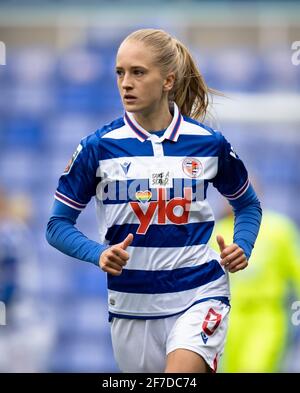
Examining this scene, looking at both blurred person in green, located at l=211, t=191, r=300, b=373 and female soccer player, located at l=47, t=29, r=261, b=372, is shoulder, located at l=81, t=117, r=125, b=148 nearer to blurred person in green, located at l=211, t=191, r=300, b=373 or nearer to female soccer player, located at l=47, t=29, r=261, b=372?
female soccer player, located at l=47, t=29, r=261, b=372

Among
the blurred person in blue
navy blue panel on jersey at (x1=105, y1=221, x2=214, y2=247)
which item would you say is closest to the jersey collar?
navy blue panel on jersey at (x1=105, y1=221, x2=214, y2=247)

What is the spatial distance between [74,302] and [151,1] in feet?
19.0

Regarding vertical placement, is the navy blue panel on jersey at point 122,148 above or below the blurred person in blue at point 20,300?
above

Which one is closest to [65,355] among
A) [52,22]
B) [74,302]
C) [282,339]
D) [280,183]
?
[74,302]

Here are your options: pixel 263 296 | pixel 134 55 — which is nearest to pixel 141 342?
pixel 134 55

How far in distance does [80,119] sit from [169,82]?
28.4 ft

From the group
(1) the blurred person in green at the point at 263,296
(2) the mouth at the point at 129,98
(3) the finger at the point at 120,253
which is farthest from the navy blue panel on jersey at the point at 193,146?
(1) the blurred person in green at the point at 263,296

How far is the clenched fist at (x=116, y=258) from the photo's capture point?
14.8 feet

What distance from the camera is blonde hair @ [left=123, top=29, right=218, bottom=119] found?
4945mm

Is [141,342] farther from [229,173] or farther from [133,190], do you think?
[229,173]

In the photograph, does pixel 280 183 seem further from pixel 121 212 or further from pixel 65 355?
pixel 121 212

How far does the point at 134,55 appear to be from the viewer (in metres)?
4.87

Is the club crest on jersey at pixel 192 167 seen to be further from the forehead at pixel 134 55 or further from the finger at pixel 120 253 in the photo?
the finger at pixel 120 253

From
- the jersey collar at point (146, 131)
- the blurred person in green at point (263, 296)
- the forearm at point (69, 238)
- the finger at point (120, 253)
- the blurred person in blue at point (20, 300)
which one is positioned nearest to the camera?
the finger at point (120, 253)
